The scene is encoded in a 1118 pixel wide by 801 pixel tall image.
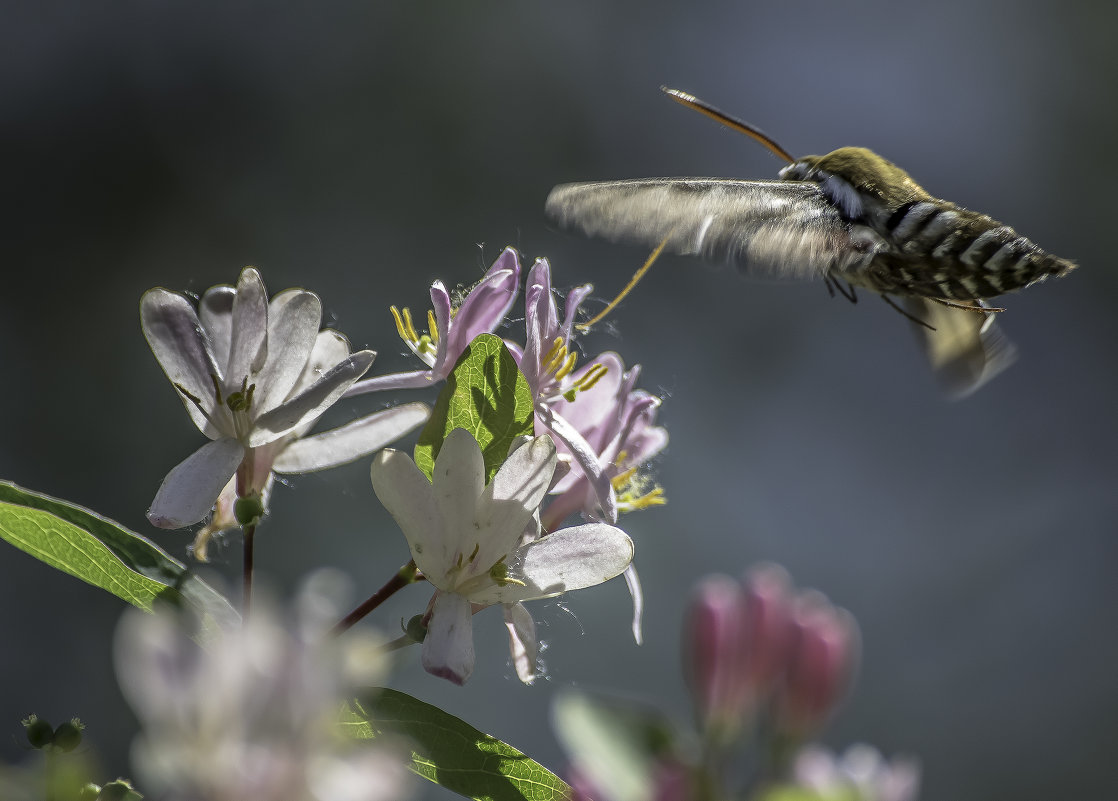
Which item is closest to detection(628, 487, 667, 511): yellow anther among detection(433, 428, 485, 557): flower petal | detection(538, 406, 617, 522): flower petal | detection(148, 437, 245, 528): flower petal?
detection(538, 406, 617, 522): flower petal

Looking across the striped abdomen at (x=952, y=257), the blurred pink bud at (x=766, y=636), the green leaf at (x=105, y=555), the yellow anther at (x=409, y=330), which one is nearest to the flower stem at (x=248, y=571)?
the green leaf at (x=105, y=555)

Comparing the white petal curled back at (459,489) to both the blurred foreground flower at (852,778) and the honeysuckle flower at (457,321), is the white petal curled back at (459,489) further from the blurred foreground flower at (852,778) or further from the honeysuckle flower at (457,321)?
the blurred foreground flower at (852,778)

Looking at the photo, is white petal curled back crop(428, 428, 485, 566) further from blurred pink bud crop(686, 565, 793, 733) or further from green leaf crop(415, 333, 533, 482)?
blurred pink bud crop(686, 565, 793, 733)

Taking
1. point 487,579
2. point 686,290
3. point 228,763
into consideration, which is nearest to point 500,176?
point 686,290

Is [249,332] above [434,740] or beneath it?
above

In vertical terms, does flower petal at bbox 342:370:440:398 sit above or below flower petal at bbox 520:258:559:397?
below

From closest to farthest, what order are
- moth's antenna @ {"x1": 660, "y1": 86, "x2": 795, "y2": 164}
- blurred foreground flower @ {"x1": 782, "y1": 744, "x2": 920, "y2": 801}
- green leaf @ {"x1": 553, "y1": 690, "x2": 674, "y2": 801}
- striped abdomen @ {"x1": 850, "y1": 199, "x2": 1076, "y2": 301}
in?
blurred foreground flower @ {"x1": 782, "y1": 744, "x2": 920, "y2": 801}
green leaf @ {"x1": 553, "y1": 690, "x2": 674, "y2": 801}
striped abdomen @ {"x1": 850, "y1": 199, "x2": 1076, "y2": 301}
moth's antenna @ {"x1": 660, "y1": 86, "x2": 795, "y2": 164}

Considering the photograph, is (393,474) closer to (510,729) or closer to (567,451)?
(567,451)
